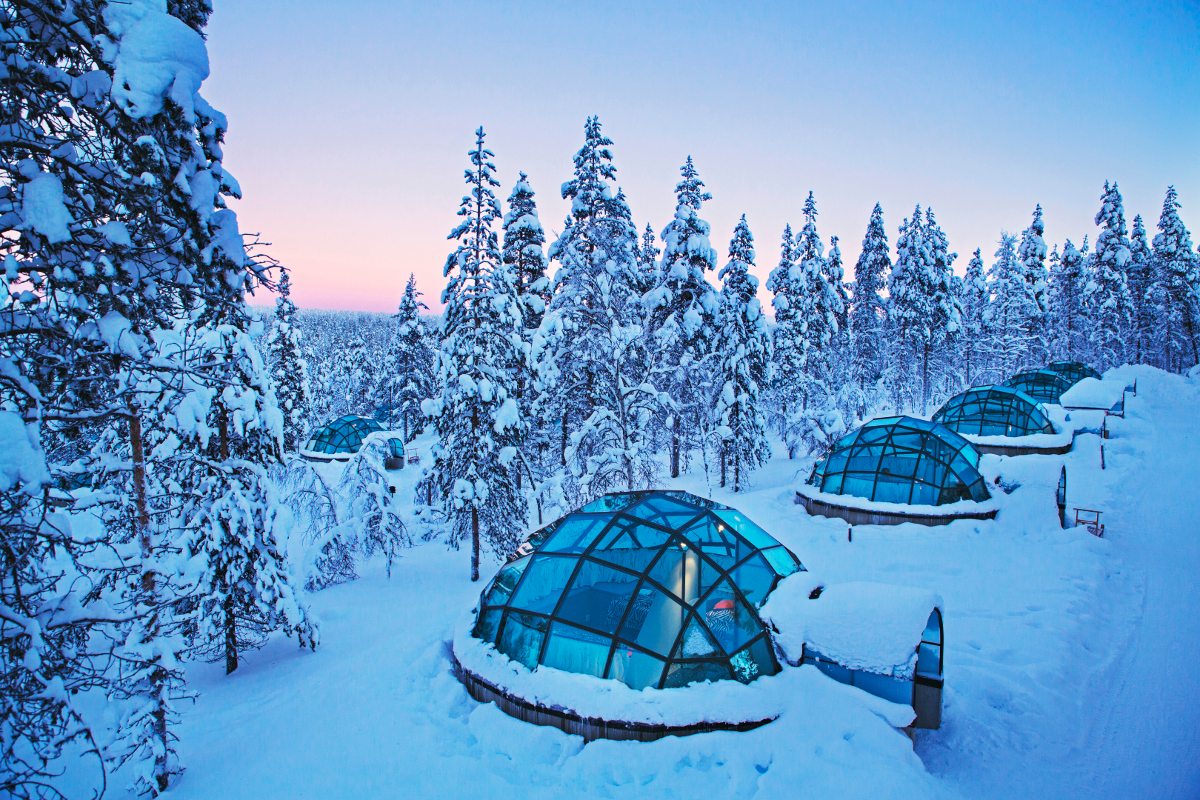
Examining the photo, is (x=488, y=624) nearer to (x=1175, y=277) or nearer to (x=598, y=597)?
(x=598, y=597)

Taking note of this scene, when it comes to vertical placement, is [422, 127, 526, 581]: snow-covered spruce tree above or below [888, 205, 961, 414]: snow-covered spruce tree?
below

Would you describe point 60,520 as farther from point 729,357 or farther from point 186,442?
point 729,357

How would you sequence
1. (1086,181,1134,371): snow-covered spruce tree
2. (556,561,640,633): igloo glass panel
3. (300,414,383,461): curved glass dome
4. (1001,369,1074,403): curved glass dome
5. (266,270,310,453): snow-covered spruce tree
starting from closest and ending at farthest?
(556,561,640,633): igloo glass panel
(266,270,310,453): snow-covered spruce tree
(1001,369,1074,403): curved glass dome
(300,414,383,461): curved glass dome
(1086,181,1134,371): snow-covered spruce tree

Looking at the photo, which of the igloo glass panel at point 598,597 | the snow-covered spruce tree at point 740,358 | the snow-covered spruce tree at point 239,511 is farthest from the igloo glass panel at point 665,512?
the snow-covered spruce tree at point 740,358

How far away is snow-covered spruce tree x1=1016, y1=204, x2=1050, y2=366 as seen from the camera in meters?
44.7

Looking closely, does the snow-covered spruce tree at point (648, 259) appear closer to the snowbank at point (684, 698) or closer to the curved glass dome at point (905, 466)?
the curved glass dome at point (905, 466)

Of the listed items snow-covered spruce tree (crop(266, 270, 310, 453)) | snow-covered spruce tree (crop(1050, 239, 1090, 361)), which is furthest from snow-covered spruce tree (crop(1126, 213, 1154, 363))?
snow-covered spruce tree (crop(266, 270, 310, 453))

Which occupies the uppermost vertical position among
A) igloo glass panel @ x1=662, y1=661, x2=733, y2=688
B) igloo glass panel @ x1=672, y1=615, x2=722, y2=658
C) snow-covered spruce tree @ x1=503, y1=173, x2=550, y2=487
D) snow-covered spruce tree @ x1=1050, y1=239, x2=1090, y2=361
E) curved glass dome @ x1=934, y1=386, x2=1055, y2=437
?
snow-covered spruce tree @ x1=1050, y1=239, x2=1090, y2=361

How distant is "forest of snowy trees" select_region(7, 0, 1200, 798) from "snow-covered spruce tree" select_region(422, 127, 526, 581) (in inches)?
3.3

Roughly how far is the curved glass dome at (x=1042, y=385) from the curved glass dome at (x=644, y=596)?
32.4 metres

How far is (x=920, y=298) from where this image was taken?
1416 inches

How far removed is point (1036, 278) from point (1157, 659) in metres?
49.7

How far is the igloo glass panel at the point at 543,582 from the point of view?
799 centimetres

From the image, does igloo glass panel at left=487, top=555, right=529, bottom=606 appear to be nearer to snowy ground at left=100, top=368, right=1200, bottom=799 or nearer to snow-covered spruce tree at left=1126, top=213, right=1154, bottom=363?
snowy ground at left=100, top=368, right=1200, bottom=799
